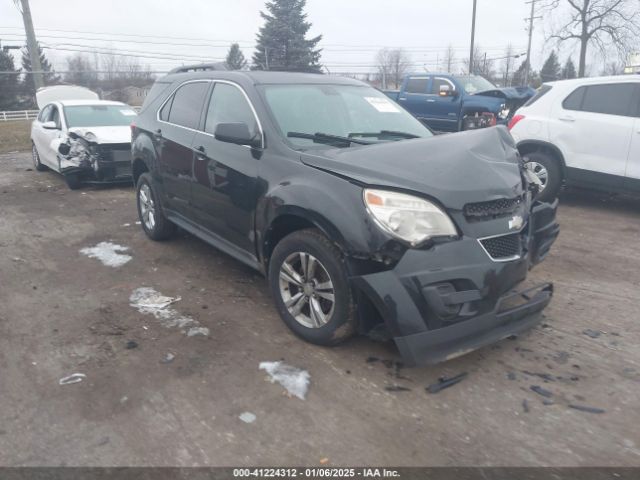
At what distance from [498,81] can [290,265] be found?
160 feet

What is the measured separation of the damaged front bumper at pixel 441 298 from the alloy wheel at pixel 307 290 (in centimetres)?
38

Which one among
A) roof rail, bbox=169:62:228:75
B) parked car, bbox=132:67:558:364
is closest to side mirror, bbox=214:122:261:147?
parked car, bbox=132:67:558:364

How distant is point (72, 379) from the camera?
126 inches

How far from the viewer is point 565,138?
7.25m

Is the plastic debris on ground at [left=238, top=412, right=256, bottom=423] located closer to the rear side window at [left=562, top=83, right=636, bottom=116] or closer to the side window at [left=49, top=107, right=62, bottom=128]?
the rear side window at [left=562, top=83, right=636, bottom=116]

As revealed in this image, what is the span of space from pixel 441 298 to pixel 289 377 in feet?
3.53

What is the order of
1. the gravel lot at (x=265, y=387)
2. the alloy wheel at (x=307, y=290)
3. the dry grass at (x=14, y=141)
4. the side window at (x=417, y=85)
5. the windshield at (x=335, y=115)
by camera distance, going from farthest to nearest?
the dry grass at (x=14, y=141) → the side window at (x=417, y=85) → the windshield at (x=335, y=115) → the alloy wheel at (x=307, y=290) → the gravel lot at (x=265, y=387)

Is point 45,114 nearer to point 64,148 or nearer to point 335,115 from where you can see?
point 64,148

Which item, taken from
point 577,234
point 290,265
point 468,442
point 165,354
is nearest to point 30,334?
point 165,354

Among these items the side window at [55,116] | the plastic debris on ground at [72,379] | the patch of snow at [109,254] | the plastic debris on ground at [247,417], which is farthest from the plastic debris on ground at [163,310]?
the side window at [55,116]

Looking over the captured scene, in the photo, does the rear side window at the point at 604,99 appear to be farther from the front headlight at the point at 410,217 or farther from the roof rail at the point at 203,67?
the front headlight at the point at 410,217

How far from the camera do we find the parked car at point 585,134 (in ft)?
22.3

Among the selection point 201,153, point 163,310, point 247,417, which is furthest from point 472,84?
point 247,417

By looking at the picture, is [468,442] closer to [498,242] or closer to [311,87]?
[498,242]
